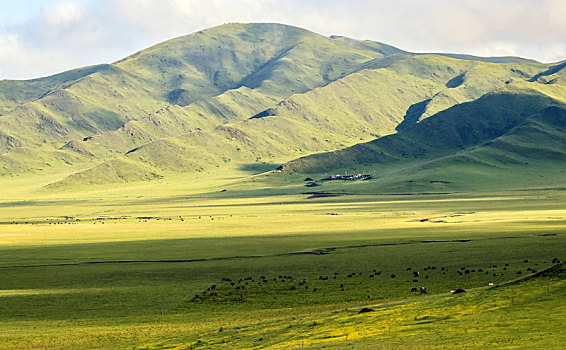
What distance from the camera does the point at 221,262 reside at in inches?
3885

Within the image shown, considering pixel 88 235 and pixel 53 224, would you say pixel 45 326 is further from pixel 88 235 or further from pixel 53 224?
pixel 53 224

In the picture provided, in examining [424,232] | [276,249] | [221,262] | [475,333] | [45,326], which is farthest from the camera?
[424,232]

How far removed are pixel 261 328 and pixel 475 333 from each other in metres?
15.9

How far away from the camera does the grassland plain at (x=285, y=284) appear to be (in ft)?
145

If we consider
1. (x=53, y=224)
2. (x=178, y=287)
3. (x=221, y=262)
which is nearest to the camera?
(x=178, y=287)

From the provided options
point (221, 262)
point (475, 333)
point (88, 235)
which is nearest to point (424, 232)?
point (221, 262)

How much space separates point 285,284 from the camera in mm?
75500

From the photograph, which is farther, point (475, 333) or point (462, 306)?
point (462, 306)

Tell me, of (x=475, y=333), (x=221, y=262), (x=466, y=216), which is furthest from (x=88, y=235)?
(x=475, y=333)

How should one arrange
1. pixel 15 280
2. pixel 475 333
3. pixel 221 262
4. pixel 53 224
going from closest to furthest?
pixel 475 333 < pixel 15 280 < pixel 221 262 < pixel 53 224

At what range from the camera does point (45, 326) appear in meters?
57.3

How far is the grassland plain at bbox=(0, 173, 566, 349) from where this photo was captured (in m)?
44.1

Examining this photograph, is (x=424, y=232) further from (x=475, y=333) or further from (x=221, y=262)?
(x=475, y=333)

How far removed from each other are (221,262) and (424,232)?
45.5m
